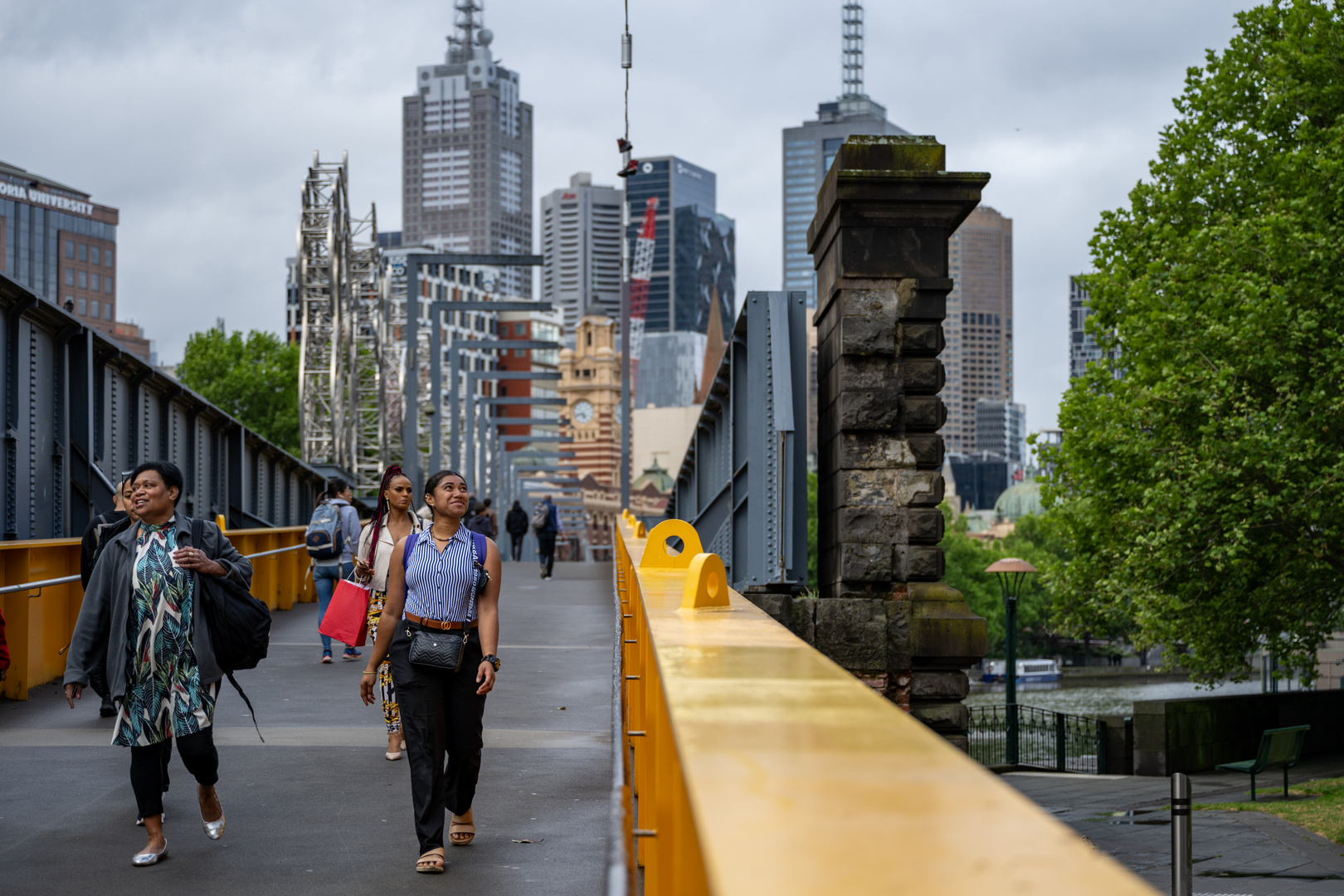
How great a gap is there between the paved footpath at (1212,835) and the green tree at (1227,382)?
2682 mm

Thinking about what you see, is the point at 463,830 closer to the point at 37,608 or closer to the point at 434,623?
the point at 434,623

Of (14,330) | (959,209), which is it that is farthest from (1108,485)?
(14,330)

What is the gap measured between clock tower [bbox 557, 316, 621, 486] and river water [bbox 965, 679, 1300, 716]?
70047mm

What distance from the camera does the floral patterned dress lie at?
588cm

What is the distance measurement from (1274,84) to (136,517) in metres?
20.9

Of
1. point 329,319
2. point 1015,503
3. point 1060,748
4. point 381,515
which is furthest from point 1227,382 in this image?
point 1015,503

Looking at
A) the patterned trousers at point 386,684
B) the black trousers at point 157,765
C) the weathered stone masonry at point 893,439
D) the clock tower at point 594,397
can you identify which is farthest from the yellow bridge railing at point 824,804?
the clock tower at point 594,397

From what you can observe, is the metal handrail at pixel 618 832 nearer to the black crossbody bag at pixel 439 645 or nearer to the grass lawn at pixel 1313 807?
the black crossbody bag at pixel 439 645

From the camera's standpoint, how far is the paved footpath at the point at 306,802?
19.0 feet

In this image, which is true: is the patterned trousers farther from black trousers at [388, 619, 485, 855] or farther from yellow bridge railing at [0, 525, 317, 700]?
yellow bridge railing at [0, 525, 317, 700]

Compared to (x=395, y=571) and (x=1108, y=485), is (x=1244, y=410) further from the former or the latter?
(x=395, y=571)


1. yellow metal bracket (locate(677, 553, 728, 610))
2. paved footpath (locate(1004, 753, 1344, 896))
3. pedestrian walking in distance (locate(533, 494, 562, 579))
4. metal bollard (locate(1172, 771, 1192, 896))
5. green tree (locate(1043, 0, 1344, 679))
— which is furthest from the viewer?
pedestrian walking in distance (locate(533, 494, 562, 579))

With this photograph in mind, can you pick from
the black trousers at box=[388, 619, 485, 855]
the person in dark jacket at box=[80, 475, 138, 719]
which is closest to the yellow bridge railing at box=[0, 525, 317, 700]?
the person in dark jacket at box=[80, 475, 138, 719]

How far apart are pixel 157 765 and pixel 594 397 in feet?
507
